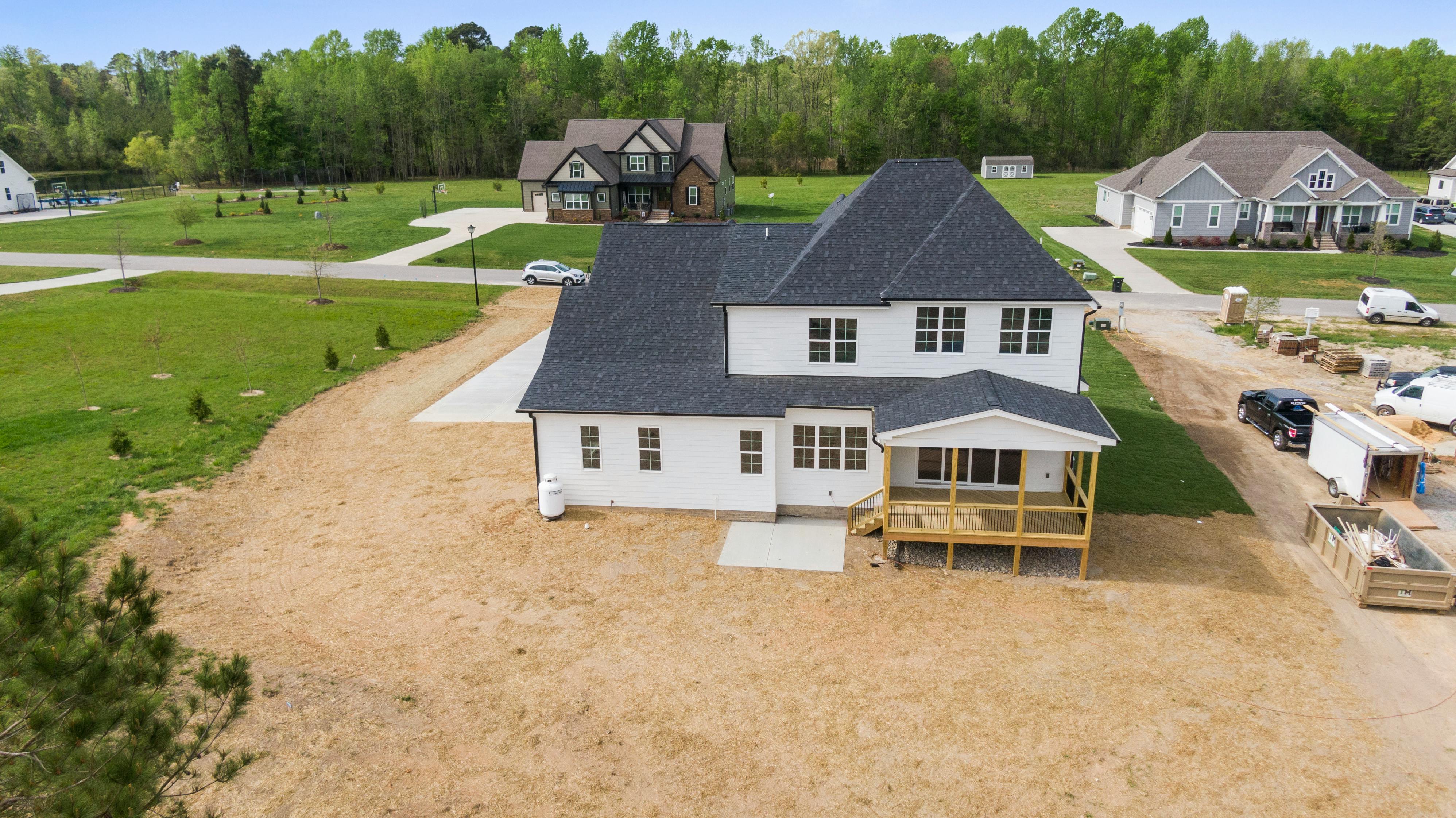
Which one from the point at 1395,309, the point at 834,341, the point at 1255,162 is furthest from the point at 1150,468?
the point at 1255,162

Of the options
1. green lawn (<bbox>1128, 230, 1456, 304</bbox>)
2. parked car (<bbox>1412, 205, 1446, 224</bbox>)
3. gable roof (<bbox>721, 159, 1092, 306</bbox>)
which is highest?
gable roof (<bbox>721, 159, 1092, 306</bbox>)

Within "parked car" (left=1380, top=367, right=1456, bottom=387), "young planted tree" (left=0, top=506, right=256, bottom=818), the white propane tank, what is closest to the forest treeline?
"parked car" (left=1380, top=367, right=1456, bottom=387)

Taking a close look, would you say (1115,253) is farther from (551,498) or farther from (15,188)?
(15,188)

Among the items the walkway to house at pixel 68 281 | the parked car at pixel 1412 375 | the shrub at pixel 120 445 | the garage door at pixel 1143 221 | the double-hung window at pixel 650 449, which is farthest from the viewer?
the garage door at pixel 1143 221

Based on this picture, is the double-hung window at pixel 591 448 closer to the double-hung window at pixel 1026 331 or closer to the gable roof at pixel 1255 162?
the double-hung window at pixel 1026 331

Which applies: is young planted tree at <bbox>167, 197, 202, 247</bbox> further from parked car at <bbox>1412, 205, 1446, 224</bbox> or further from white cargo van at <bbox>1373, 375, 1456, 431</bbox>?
parked car at <bbox>1412, 205, 1446, 224</bbox>

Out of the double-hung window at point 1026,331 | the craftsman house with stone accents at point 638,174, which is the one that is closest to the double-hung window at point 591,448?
the double-hung window at point 1026,331
